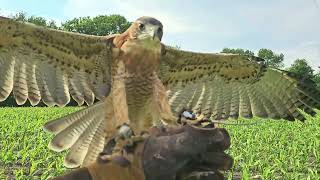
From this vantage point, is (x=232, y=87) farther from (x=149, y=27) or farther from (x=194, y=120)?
(x=194, y=120)

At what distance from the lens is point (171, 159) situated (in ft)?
4.37

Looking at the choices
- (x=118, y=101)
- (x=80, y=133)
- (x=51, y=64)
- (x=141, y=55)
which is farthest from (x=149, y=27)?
(x=51, y=64)

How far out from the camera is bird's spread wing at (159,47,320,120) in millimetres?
5672

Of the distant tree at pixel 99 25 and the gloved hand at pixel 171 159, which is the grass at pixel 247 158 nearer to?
the gloved hand at pixel 171 159

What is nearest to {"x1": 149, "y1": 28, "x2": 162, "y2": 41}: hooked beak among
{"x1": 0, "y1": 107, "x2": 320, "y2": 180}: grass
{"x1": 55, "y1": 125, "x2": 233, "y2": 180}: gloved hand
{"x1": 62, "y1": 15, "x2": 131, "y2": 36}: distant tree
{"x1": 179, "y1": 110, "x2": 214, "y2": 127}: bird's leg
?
{"x1": 0, "y1": 107, "x2": 320, "y2": 180}: grass

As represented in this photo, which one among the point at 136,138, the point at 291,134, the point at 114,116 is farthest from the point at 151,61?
the point at 291,134

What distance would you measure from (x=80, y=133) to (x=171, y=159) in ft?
13.0

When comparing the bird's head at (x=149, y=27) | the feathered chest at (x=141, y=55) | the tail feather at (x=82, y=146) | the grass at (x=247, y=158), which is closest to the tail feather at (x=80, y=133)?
the tail feather at (x=82, y=146)

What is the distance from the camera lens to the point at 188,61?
564 centimetres

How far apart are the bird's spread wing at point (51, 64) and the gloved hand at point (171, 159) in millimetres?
3635

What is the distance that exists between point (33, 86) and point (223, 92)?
6.69 feet

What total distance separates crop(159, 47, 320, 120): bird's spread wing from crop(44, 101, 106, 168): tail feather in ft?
2.62

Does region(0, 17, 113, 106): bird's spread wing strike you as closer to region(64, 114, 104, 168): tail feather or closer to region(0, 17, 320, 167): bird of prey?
region(0, 17, 320, 167): bird of prey

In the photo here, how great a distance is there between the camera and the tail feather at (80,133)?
5082mm
